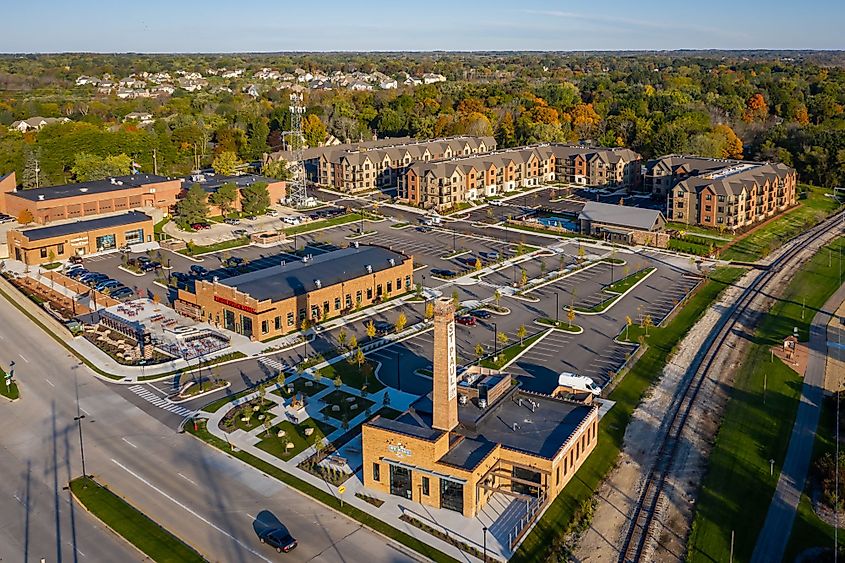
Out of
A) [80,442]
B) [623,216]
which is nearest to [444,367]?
[80,442]

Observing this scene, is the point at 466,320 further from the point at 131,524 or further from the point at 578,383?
the point at 131,524

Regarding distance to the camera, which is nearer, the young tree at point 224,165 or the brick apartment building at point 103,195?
the brick apartment building at point 103,195

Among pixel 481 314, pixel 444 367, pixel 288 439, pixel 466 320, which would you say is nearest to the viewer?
pixel 444 367

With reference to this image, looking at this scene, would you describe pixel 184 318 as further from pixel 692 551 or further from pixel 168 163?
pixel 168 163

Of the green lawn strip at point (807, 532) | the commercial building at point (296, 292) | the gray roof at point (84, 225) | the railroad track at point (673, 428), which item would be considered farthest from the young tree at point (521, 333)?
the gray roof at point (84, 225)

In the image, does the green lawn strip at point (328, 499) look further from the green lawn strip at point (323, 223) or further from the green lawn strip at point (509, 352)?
the green lawn strip at point (323, 223)

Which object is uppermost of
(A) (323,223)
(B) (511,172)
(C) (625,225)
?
(B) (511,172)

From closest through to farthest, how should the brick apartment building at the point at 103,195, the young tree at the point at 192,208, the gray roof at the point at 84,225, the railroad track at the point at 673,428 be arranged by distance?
the railroad track at the point at 673,428, the gray roof at the point at 84,225, the brick apartment building at the point at 103,195, the young tree at the point at 192,208

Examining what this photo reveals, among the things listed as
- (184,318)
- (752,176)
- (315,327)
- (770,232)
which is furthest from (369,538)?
(752,176)
